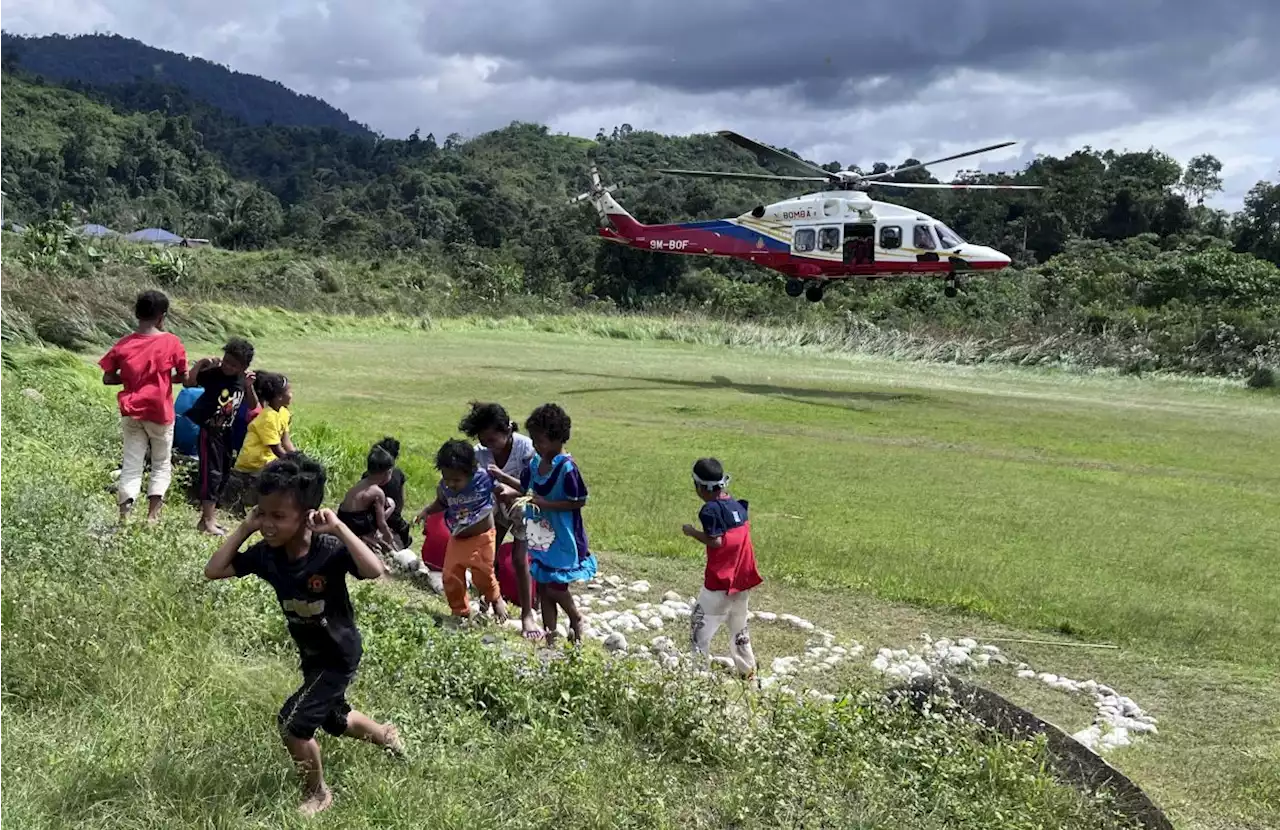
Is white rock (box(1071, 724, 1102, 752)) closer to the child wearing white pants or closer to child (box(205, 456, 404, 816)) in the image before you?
child (box(205, 456, 404, 816))

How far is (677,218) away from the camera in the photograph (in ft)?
213

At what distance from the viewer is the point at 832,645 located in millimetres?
6699

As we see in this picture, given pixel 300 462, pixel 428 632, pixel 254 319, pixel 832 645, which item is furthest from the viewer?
pixel 254 319

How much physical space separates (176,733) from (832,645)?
13.4 ft

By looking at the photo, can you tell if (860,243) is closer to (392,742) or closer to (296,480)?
(392,742)

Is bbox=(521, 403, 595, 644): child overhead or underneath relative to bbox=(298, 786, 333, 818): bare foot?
overhead

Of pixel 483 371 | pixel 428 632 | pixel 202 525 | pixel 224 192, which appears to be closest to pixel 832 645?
pixel 428 632

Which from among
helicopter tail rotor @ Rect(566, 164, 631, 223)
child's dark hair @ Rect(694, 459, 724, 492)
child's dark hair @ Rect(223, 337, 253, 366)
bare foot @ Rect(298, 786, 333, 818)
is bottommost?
bare foot @ Rect(298, 786, 333, 818)

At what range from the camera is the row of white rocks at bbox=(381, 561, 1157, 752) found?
18.4 feet

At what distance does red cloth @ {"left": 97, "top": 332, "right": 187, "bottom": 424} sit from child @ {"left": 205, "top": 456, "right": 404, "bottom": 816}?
145 inches

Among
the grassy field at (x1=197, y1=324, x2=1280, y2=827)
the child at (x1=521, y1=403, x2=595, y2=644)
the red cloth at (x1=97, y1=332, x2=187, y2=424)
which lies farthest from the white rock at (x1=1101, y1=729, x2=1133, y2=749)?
the red cloth at (x1=97, y1=332, x2=187, y2=424)

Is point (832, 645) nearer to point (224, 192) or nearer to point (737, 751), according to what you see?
point (737, 751)

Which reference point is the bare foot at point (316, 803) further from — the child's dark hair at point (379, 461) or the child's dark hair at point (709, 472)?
the child's dark hair at point (379, 461)

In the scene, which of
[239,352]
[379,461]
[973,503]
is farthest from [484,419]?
[973,503]
